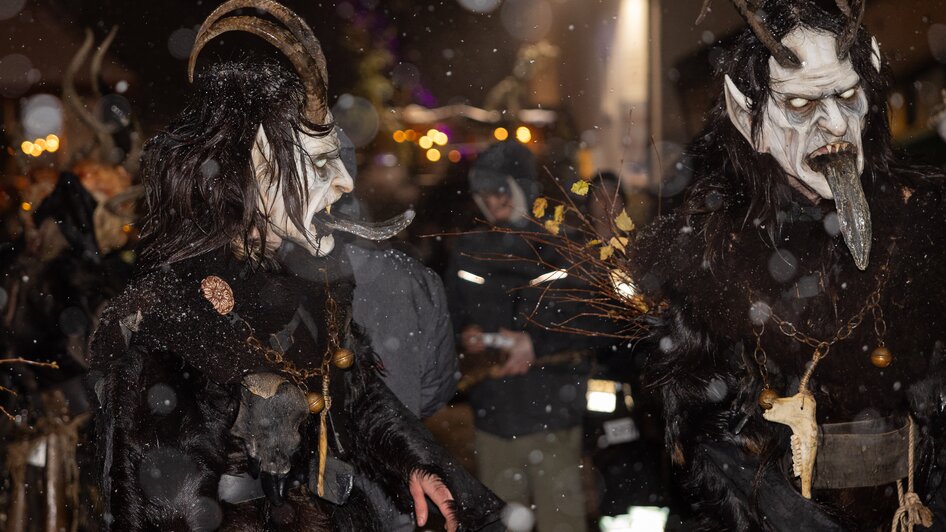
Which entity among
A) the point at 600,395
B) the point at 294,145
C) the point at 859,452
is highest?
the point at 294,145

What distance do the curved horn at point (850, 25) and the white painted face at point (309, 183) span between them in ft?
4.88

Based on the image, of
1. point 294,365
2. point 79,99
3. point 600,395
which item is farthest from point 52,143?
point 600,395

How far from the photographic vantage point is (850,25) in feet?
9.36

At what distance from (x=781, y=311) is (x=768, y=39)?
0.82 m

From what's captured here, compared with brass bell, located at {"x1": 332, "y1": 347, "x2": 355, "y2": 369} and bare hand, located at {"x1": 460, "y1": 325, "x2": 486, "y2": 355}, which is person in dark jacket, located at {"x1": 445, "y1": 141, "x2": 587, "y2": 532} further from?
brass bell, located at {"x1": 332, "y1": 347, "x2": 355, "y2": 369}

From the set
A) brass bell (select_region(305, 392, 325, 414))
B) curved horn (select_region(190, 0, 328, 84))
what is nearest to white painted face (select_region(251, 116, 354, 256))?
curved horn (select_region(190, 0, 328, 84))

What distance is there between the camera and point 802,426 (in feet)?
9.79

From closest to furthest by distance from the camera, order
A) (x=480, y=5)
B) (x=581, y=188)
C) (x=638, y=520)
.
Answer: (x=581, y=188)
(x=638, y=520)
(x=480, y=5)

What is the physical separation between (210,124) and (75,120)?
7.82 ft

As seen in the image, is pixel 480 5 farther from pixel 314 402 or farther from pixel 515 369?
pixel 314 402

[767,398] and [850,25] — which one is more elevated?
[850,25]

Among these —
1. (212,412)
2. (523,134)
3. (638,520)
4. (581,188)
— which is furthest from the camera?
(523,134)

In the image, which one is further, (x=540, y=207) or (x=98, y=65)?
(x=98, y=65)

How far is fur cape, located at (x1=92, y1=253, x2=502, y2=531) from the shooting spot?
8.58 ft
